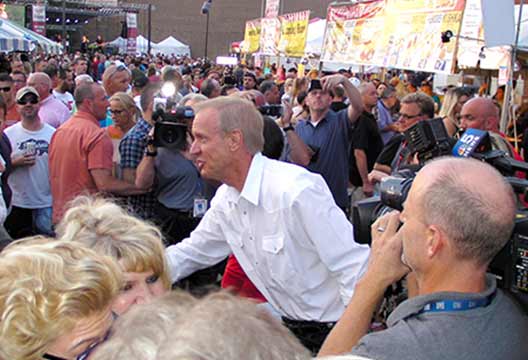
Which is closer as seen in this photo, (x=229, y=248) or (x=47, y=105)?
(x=229, y=248)

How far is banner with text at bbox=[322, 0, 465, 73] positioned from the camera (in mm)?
7941

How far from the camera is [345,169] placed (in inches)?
229

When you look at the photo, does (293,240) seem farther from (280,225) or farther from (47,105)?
(47,105)

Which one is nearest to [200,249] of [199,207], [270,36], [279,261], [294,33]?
[279,261]

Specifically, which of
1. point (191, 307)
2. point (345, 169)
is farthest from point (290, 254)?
point (345, 169)

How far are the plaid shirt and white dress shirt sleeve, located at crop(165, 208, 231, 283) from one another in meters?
1.53

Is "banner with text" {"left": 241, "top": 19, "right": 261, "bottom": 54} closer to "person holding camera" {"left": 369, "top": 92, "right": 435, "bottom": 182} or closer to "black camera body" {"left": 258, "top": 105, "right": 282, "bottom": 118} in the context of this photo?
"person holding camera" {"left": 369, "top": 92, "right": 435, "bottom": 182}

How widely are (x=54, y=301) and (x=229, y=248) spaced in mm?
1552

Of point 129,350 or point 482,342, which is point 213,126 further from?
point 129,350

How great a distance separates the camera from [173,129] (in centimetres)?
402

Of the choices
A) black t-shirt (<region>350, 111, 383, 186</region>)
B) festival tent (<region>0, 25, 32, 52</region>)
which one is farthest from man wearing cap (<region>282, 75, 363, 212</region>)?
festival tent (<region>0, 25, 32, 52</region>)

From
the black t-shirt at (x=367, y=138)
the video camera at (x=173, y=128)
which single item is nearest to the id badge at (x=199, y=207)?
the video camera at (x=173, y=128)

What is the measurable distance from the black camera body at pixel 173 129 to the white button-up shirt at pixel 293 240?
1270mm

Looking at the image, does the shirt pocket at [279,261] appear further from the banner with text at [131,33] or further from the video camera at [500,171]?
the banner with text at [131,33]
